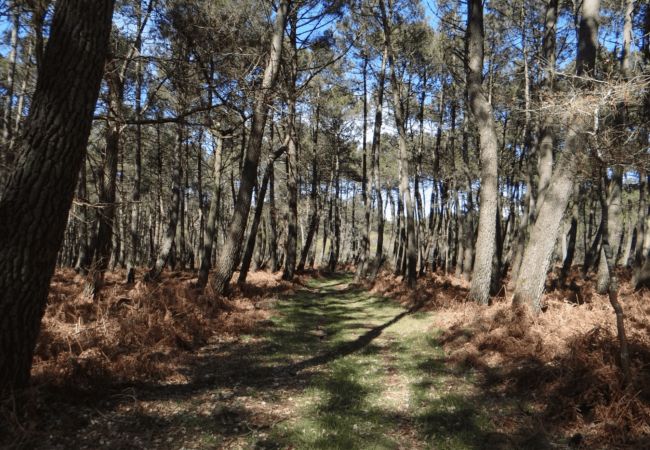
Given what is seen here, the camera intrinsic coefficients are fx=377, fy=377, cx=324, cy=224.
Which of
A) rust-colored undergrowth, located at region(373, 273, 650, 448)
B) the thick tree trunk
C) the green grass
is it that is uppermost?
the thick tree trunk

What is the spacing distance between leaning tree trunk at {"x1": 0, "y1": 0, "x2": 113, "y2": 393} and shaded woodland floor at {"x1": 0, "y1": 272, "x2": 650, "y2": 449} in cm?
89

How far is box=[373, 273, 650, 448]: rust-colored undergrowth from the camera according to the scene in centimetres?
412

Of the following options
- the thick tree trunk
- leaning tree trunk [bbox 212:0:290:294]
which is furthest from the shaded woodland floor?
the thick tree trunk

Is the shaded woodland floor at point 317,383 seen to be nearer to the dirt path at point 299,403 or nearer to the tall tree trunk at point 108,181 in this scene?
the dirt path at point 299,403

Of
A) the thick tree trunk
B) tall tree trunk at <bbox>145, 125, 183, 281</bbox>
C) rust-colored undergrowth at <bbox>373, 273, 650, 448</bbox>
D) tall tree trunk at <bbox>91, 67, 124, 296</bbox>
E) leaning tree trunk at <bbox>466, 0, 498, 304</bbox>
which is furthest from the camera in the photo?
the thick tree trunk

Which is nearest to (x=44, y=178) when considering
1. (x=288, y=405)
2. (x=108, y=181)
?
(x=288, y=405)

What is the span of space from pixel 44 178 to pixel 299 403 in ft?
13.7

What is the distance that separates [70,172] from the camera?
414 cm

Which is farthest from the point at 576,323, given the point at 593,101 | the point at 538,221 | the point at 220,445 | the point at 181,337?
the point at 181,337

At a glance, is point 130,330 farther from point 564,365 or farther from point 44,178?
point 564,365

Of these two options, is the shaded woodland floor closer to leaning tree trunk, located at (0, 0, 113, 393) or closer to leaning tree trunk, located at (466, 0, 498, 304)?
leaning tree trunk, located at (0, 0, 113, 393)

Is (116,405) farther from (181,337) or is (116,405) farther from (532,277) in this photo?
(532,277)

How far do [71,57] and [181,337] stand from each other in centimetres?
516

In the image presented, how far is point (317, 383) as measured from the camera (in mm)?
5996
